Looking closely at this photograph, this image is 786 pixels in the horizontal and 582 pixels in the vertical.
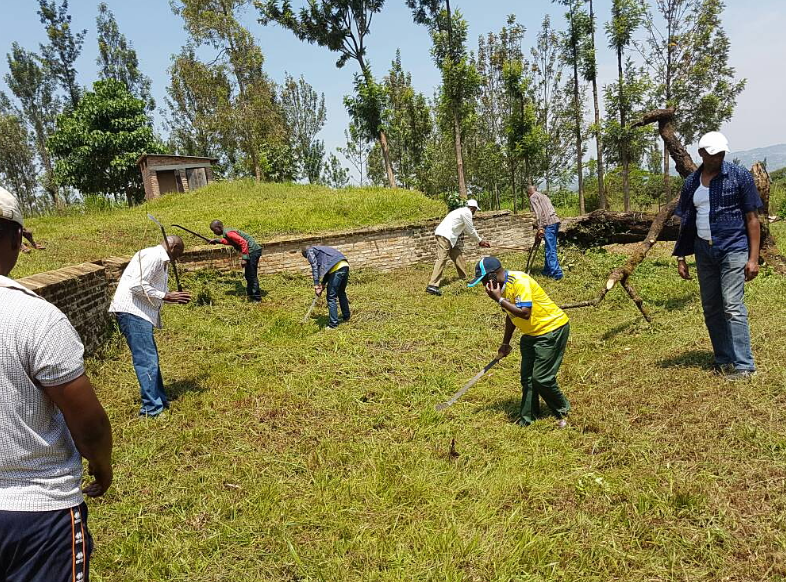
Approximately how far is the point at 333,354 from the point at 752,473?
4042 millimetres

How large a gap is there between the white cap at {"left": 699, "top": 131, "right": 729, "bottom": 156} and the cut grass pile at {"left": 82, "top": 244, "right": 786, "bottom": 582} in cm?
177

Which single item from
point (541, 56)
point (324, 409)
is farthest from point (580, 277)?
point (541, 56)

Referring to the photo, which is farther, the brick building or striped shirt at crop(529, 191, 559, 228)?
the brick building

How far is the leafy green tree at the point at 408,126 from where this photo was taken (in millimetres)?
27375

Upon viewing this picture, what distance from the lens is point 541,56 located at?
25.2 meters

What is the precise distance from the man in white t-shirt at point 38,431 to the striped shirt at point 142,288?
3.03m

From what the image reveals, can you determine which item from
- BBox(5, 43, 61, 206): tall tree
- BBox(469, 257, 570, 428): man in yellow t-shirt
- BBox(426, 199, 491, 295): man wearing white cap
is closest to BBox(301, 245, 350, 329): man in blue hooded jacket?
BBox(426, 199, 491, 295): man wearing white cap

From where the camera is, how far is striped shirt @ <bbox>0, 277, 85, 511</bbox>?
1335mm

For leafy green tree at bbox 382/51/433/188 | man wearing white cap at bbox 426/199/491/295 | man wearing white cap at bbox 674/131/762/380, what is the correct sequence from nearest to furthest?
man wearing white cap at bbox 674/131/762/380 → man wearing white cap at bbox 426/199/491/295 → leafy green tree at bbox 382/51/433/188

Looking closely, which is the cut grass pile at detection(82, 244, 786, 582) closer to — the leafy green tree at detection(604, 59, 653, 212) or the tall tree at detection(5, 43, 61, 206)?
the leafy green tree at detection(604, 59, 653, 212)

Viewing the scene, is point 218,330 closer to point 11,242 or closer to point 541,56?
point 11,242

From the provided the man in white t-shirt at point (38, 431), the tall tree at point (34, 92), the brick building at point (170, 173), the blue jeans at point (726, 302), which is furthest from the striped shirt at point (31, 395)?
the tall tree at point (34, 92)

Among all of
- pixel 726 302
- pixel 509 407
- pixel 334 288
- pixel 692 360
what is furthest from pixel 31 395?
pixel 334 288

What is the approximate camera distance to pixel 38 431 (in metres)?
1.42
